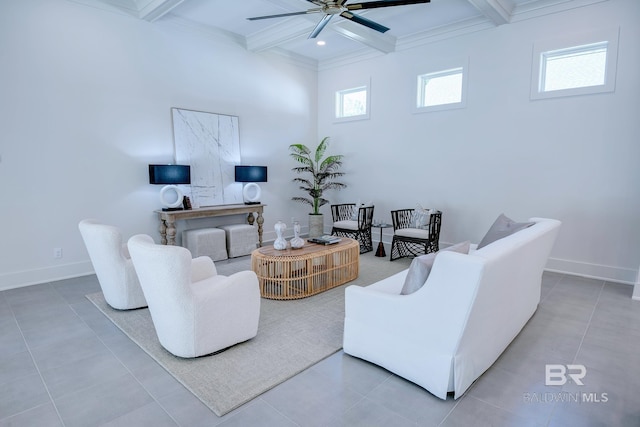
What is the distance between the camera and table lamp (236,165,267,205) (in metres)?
5.79

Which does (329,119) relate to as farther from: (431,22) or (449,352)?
(449,352)

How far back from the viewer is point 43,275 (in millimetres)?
4230

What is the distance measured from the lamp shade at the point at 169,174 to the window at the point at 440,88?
12.5ft

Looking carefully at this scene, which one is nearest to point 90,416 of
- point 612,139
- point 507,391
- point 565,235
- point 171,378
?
point 171,378

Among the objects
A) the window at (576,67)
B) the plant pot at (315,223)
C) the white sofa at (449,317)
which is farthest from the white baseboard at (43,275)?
the window at (576,67)

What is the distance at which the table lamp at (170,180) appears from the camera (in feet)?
15.6

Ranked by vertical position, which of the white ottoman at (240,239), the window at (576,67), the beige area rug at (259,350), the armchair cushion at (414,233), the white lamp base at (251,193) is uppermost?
the window at (576,67)

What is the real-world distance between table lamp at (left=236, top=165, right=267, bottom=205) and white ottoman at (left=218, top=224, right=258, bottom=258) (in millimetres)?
566

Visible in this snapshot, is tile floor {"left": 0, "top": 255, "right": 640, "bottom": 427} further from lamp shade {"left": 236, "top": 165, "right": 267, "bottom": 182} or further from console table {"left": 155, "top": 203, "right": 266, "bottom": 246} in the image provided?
lamp shade {"left": 236, "top": 165, "right": 267, "bottom": 182}

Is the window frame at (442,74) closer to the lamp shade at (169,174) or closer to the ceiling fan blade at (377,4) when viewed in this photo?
the ceiling fan blade at (377,4)

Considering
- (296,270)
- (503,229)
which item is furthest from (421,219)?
(296,270)

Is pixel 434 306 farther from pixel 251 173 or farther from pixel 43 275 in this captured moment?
Result: pixel 43 275

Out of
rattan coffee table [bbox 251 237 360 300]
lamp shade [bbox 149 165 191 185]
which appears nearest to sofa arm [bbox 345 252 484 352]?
rattan coffee table [bbox 251 237 360 300]

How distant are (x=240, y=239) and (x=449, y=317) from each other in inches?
160
